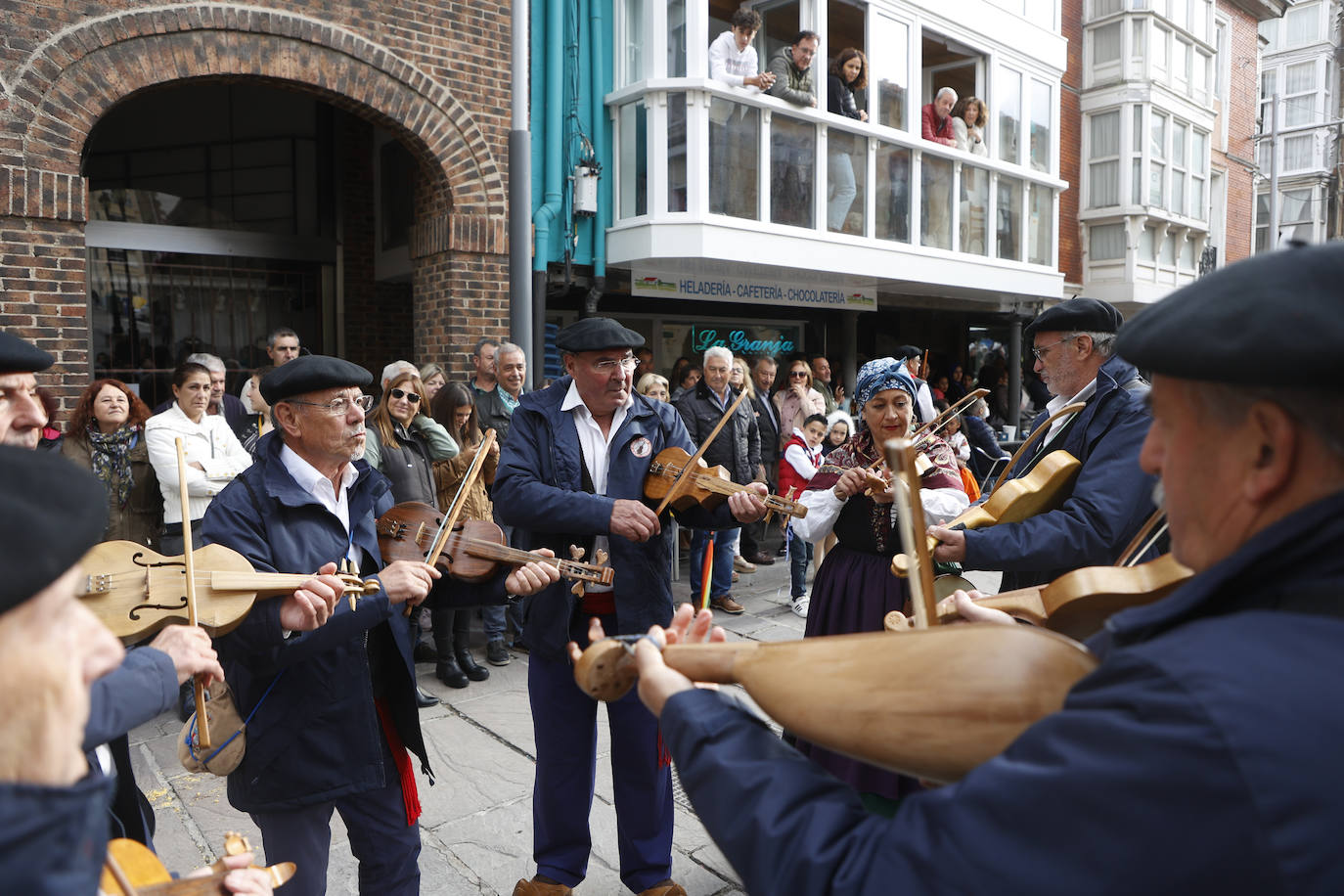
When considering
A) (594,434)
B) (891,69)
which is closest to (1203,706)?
(594,434)

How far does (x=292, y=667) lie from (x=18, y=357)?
1065 mm

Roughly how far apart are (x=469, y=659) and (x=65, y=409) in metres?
3.42

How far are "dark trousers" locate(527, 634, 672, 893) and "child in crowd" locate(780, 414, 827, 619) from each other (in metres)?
3.48

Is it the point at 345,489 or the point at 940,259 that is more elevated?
the point at 940,259

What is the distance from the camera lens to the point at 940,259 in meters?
11.6

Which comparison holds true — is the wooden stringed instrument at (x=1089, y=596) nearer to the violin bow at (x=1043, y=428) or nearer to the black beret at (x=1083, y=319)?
the violin bow at (x=1043, y=428)

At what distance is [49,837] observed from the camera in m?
0.83

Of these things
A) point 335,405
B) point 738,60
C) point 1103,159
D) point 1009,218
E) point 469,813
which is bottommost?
point 469,813

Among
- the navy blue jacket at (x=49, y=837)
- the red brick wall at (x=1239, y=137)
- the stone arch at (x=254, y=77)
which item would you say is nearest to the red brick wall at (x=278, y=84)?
the stone arch at (x=254, y=77)

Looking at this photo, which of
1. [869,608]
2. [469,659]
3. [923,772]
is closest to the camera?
[923,772]

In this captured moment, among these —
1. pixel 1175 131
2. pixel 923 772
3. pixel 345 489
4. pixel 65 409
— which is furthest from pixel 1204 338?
pixel 1175 131

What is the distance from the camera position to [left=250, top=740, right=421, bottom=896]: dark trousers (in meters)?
2.43

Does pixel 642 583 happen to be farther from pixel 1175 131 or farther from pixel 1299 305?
pixel 1175 131

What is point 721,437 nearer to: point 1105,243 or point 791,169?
point 791,169
